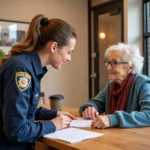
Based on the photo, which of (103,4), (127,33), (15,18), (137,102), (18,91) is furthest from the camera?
(103,4)

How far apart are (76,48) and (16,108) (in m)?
3.74

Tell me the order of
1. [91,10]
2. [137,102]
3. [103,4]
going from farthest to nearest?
[91,10]
[103,4]
[137,102]

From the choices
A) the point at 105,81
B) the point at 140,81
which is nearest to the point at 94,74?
the point at 105,81

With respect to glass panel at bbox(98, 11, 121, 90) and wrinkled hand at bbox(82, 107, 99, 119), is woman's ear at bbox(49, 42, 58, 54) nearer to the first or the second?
wrinkled hand at bbox(82, 107, 99, 119)

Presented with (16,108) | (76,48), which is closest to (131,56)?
(16,108)

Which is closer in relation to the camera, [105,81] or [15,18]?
[15,18]

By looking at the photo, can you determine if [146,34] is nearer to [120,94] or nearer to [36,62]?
[120,94]

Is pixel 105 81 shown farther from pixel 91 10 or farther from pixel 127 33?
pixel 91 10

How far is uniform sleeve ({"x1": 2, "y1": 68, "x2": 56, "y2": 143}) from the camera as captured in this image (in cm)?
115

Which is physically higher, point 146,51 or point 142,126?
point 146,51

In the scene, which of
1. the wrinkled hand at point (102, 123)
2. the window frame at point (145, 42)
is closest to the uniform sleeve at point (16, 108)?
the wrinkled hand at point (102, 123)

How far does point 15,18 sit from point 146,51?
6.91 feet

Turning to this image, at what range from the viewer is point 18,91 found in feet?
3.83

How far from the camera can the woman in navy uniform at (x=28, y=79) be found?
1163mm
